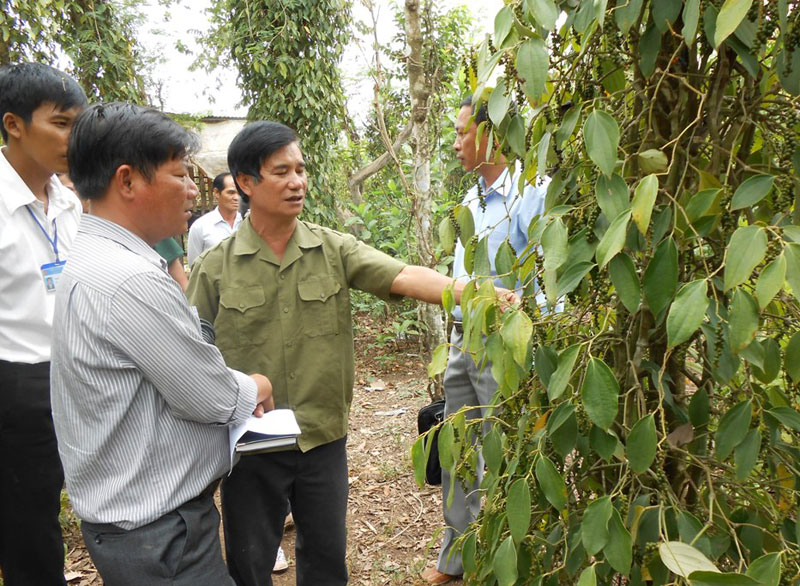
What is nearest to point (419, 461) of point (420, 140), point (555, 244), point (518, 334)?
point (518, 334)

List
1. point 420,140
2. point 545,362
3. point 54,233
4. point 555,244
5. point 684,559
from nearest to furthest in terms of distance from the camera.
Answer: point 684,559, point 555,244, point 545,362, point 54,233, point 420,140

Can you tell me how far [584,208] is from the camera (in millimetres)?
1046

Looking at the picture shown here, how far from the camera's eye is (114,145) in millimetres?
1409

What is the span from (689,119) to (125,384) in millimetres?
1155

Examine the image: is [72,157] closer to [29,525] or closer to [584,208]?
[584,208]

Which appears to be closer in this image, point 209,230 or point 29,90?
point 29,90

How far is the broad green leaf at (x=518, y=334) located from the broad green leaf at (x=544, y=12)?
1.32 feet

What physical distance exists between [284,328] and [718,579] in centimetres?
154

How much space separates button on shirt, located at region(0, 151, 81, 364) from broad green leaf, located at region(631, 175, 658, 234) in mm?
1921

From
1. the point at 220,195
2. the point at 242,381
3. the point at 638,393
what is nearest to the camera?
the point at 638,393

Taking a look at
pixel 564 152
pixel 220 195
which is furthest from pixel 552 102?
pixel 220 195

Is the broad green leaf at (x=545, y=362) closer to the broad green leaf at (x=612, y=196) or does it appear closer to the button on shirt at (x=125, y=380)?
the broad green leaf at (x=612, y=196)

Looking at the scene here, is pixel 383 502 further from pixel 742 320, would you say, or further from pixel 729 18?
pixel 729 18

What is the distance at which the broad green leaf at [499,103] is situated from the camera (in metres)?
1.01
